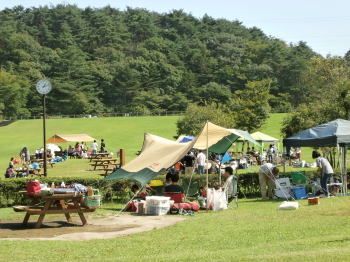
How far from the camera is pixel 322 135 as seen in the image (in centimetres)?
1853

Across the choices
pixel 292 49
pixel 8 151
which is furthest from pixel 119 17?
pixel 8 151

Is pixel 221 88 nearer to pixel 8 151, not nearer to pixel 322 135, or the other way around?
pixel 8 151

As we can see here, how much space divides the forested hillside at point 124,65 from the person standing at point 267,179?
57650mm

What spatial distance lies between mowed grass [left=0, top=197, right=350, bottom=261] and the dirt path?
0.62 meters

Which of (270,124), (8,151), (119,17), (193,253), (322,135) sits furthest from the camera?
(119,17)

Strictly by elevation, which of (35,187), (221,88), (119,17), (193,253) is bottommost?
(193,253)

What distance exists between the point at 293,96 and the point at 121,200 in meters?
79.8

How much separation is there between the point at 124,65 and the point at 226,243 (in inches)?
3548

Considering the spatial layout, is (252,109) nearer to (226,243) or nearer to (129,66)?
(129,66)

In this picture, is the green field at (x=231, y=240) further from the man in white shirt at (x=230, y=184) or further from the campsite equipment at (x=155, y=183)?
the campsite equipment at (x=155, y=183)

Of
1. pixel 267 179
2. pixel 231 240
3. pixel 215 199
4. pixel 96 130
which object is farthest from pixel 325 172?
pixel 96 130

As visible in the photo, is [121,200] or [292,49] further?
[292,49]

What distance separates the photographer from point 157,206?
49.3 feet

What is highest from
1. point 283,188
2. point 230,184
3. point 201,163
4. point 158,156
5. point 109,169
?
Result: point 158,156
